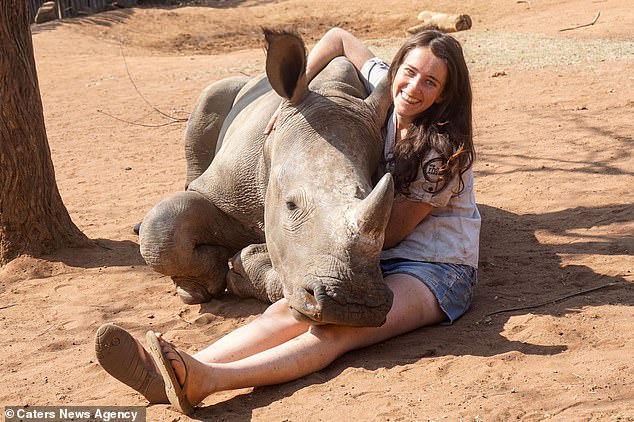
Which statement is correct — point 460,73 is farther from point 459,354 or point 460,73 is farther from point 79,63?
point 79,63

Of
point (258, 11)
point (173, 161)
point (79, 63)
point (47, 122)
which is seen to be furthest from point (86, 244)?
point (258, 11)

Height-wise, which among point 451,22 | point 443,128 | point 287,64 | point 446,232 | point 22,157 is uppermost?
point 287,64

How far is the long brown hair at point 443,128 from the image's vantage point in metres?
4.61

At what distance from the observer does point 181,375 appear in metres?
3.85

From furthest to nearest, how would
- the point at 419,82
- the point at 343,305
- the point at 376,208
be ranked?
1. the point at 419,82
2. the point at 343,305
3. the point at 376,208

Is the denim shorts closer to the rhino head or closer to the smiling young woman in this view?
the smiling young woman

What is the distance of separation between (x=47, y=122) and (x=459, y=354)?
8.12 meters

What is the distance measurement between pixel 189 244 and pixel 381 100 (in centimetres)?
145

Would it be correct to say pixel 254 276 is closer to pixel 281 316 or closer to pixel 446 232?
pixel 281 316

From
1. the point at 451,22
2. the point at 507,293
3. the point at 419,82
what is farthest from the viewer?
the point at 451,22

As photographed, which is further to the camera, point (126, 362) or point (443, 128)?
point (443, 128)

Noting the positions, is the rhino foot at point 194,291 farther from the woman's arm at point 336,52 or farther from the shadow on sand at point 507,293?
the woman's arm at point 336,52

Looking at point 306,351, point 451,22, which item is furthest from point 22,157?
point 451,22

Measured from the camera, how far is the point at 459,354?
4250 mm
